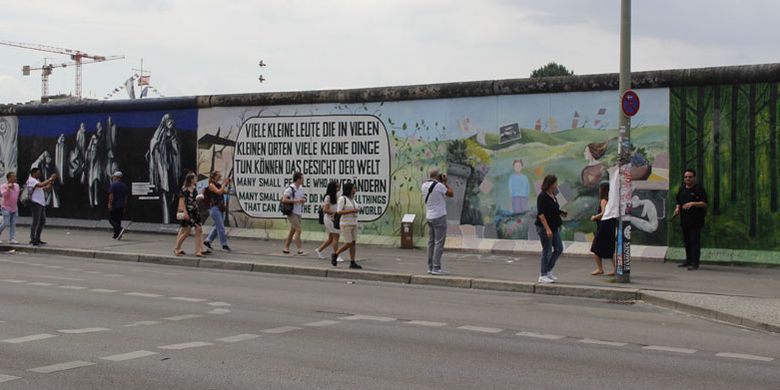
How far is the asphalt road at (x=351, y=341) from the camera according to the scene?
718 cm

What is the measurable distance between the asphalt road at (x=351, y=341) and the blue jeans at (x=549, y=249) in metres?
0.83

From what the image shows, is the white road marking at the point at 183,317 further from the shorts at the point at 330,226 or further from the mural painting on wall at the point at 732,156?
the mural painting on wall at the point at 732,156

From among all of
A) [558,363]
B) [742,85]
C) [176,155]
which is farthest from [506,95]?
[558,363]

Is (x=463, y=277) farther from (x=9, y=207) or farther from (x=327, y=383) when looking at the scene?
(x=9, y=207)

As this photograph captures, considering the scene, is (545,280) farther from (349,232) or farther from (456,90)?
(456,90)

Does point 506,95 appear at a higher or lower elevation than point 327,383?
higher

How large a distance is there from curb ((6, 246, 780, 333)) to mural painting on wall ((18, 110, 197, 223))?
473 centimetres

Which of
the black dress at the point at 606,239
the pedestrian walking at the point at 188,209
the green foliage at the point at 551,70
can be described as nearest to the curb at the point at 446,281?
the pedestrian walking at the point at 188,209

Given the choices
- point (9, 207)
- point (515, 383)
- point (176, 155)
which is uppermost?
point (176, 155)

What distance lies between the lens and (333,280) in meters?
15.1

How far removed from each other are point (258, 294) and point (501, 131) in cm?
770

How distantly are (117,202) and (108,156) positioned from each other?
3745mm

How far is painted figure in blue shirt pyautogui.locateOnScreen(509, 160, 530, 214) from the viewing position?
1819 centimetres

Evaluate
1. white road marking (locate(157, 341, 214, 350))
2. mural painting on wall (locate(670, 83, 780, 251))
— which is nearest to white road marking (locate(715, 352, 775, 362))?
white road marking (locate(157, 341, 214, 350))
